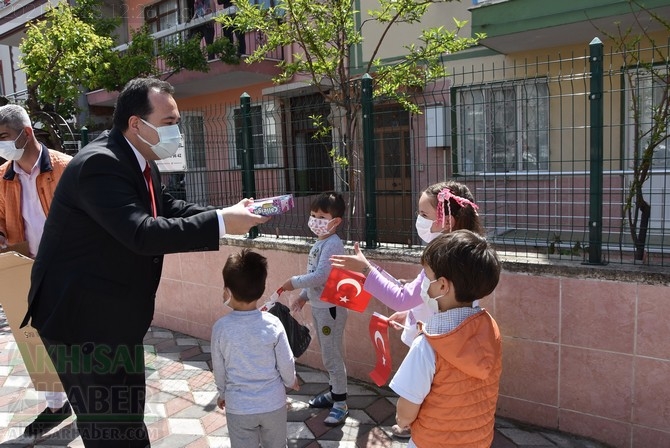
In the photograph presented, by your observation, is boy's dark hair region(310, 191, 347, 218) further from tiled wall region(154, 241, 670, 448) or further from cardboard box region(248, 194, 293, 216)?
cardboard box region(248, 194, 293, 216)

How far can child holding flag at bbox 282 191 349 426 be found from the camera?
321 centimetres

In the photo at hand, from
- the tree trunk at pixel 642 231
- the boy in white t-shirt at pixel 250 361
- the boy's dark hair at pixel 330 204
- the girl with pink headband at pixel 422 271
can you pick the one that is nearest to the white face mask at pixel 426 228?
the girl with pink headband at pixel 422 271

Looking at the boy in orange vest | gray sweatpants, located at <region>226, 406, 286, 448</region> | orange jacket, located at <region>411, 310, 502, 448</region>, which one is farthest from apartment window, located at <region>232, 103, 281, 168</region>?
orange jacket, located at <region>411, 310, 502, 448</region>

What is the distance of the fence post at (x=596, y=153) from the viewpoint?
2875 mm

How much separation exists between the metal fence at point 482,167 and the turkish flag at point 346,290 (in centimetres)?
100

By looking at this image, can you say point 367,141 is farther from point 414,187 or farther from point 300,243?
point 300,243

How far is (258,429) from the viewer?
8.02 feet

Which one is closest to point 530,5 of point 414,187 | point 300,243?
point 414,187

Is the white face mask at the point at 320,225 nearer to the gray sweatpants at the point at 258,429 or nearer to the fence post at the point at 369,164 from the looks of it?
the fence post at the point at 369,164

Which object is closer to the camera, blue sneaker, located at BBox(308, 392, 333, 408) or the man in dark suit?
the man in dark suit

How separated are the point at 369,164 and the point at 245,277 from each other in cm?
175

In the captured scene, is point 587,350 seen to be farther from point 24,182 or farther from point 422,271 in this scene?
point 24,182

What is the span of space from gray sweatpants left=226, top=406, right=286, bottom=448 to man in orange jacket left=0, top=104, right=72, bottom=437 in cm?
185

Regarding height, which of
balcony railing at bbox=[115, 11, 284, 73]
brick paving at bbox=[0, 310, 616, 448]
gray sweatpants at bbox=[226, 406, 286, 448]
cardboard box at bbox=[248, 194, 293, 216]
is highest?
balcony railing at bbox=[115, 11, 284, 73]
